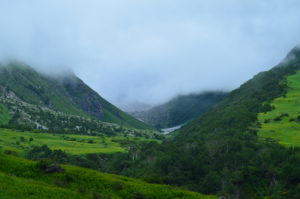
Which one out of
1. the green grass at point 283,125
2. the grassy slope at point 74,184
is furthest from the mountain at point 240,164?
the grassy slope at point 74,184

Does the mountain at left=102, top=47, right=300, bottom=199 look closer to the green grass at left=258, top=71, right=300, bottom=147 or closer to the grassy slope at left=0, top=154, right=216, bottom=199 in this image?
the green grass at left=258, top=71, right=300, bottom=147

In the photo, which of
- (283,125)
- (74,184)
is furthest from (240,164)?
(74,184)

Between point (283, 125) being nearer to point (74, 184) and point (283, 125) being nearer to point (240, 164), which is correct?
point (240, 164)

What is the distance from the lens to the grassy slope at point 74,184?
43719 mm

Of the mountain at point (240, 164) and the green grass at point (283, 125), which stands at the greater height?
the green grass at point (283, 125)

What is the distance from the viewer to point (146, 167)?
142375 millimetres

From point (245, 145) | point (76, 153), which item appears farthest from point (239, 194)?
point (76, 153)

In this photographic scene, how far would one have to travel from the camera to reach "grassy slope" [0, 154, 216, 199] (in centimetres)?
4372

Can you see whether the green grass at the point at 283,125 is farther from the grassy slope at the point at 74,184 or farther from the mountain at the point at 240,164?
the grassy slope at the point at 74,184

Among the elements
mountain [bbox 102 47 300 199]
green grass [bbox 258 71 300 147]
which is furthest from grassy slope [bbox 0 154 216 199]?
green grass [bbox 258 71 300 147]

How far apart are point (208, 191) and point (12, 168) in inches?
2945

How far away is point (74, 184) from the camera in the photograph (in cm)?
5009

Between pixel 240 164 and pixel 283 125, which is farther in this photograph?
pixel 283 125

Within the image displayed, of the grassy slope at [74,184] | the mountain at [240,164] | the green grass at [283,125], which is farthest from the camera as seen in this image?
the green grass at [283,125]
